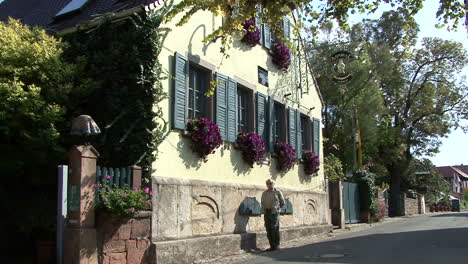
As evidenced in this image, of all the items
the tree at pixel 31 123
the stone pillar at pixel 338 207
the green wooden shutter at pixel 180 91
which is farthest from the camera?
the stone pillar at pixel 338 207

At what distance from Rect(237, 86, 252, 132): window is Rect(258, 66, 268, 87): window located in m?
0.76

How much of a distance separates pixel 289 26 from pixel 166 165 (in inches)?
327

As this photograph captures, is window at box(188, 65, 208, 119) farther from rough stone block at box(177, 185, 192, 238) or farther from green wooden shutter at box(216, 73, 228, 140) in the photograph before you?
→ rough stone block at box(177, 185, 192, 238)

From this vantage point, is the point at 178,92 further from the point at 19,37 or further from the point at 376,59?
the point at 376,59

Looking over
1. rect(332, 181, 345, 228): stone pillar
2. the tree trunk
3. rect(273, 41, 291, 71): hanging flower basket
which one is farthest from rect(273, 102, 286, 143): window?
the tree trunk

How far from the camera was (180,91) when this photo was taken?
1002cm

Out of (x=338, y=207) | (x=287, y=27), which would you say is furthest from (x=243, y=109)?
(x=338, y=207)

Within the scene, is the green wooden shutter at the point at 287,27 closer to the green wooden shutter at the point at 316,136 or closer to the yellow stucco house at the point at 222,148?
the yellow stucco house at the point at 222,148

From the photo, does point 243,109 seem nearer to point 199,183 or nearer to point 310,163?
point 199,183

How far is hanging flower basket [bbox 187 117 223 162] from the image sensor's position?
10.2 m

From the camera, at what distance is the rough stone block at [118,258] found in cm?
795

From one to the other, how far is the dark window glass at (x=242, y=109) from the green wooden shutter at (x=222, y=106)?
1.09 m

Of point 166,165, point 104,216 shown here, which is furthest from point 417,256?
point 104,216

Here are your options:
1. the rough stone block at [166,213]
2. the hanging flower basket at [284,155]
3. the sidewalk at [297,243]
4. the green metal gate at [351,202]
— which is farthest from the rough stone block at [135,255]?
the green metal gate at [351,202]
